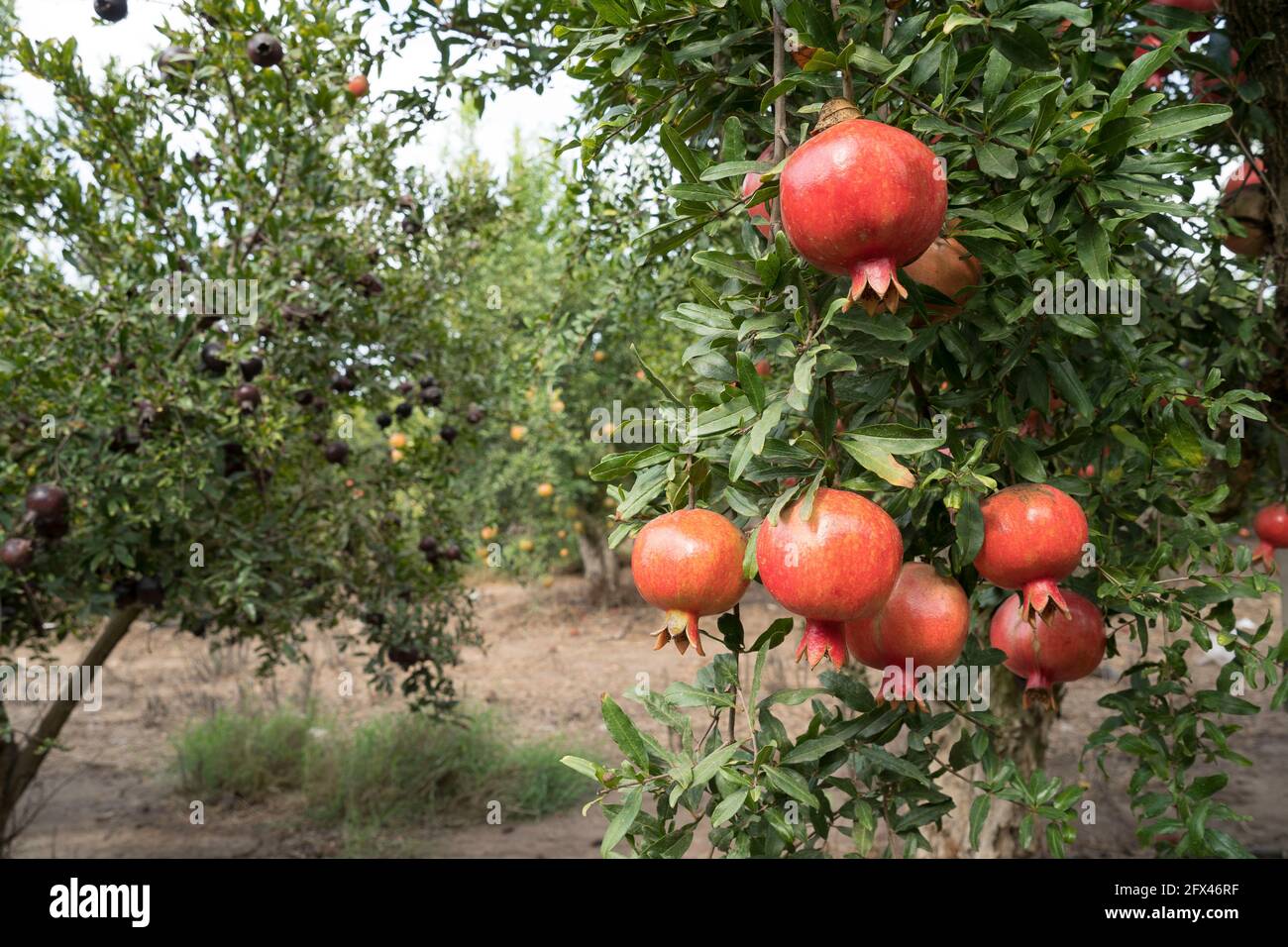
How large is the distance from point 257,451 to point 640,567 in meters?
2.32

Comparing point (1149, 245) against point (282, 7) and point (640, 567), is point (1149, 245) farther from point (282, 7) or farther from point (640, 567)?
point (282, 7)

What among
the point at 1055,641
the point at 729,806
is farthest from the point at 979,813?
the point at 729,806

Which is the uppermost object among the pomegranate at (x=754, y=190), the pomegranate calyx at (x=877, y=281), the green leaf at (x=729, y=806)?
the pomegranate at (x=754, y=190)

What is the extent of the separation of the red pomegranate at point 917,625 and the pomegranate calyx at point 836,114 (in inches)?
20.5

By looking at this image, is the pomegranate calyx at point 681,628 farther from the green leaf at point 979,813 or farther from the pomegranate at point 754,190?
the green leaf at point 979,813

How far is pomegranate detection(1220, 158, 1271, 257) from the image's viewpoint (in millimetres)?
1915

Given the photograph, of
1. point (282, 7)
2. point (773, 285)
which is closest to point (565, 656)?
point (282, 7)

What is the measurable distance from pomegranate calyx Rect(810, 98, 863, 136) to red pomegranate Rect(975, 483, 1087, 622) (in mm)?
493

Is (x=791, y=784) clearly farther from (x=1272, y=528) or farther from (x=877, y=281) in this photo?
(x=1272, y=528)

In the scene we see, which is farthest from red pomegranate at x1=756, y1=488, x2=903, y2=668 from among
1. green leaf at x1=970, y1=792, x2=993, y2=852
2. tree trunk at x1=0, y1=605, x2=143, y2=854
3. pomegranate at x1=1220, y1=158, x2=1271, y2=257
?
tree trunk at x1=0, y1=605, x2=143, y2=854

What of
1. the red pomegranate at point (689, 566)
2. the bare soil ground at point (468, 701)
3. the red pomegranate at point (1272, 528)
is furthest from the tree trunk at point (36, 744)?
the red pomegranate at point (1272, 528)

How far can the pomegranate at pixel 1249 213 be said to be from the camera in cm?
192

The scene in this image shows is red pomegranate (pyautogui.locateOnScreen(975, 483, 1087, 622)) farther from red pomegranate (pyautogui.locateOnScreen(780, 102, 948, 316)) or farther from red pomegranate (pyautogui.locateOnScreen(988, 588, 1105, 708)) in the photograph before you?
red pomegranate (pyautogui.locateOnScreen(780, 102, 948, 316))

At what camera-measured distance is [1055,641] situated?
4.38 feet
